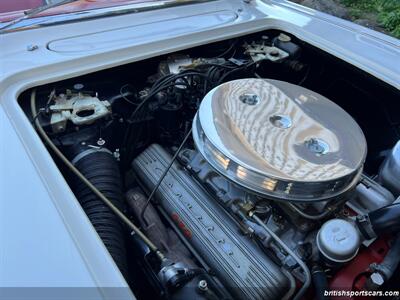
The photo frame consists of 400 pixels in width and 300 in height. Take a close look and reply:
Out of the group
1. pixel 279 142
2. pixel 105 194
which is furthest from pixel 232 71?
pixel 105 194

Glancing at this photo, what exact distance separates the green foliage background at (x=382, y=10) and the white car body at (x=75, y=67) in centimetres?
328

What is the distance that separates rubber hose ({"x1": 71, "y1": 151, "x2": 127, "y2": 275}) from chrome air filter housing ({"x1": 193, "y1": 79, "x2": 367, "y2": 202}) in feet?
0.75

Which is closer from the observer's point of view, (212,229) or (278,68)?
(212,229)

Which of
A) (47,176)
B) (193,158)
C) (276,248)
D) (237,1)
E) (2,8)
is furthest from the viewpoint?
(237,1)

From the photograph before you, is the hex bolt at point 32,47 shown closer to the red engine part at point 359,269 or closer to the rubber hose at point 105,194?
the rubber hose at point 105,194

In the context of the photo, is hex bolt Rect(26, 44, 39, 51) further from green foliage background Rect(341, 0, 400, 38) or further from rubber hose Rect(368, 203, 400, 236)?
green foliage background Rect(341, 0, 400, 38)

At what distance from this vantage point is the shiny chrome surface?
111cm

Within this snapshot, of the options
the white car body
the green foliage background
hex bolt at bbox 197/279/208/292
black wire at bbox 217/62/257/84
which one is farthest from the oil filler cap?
the green foliage background

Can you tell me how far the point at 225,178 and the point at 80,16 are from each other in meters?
0.79

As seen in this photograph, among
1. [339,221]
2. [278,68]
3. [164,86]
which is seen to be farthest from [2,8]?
[339,221]

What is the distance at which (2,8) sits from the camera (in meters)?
1.19

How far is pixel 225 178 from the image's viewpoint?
2.49 ft

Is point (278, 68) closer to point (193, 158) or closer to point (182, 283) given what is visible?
point (193, 158)

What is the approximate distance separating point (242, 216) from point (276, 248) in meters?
0.10
